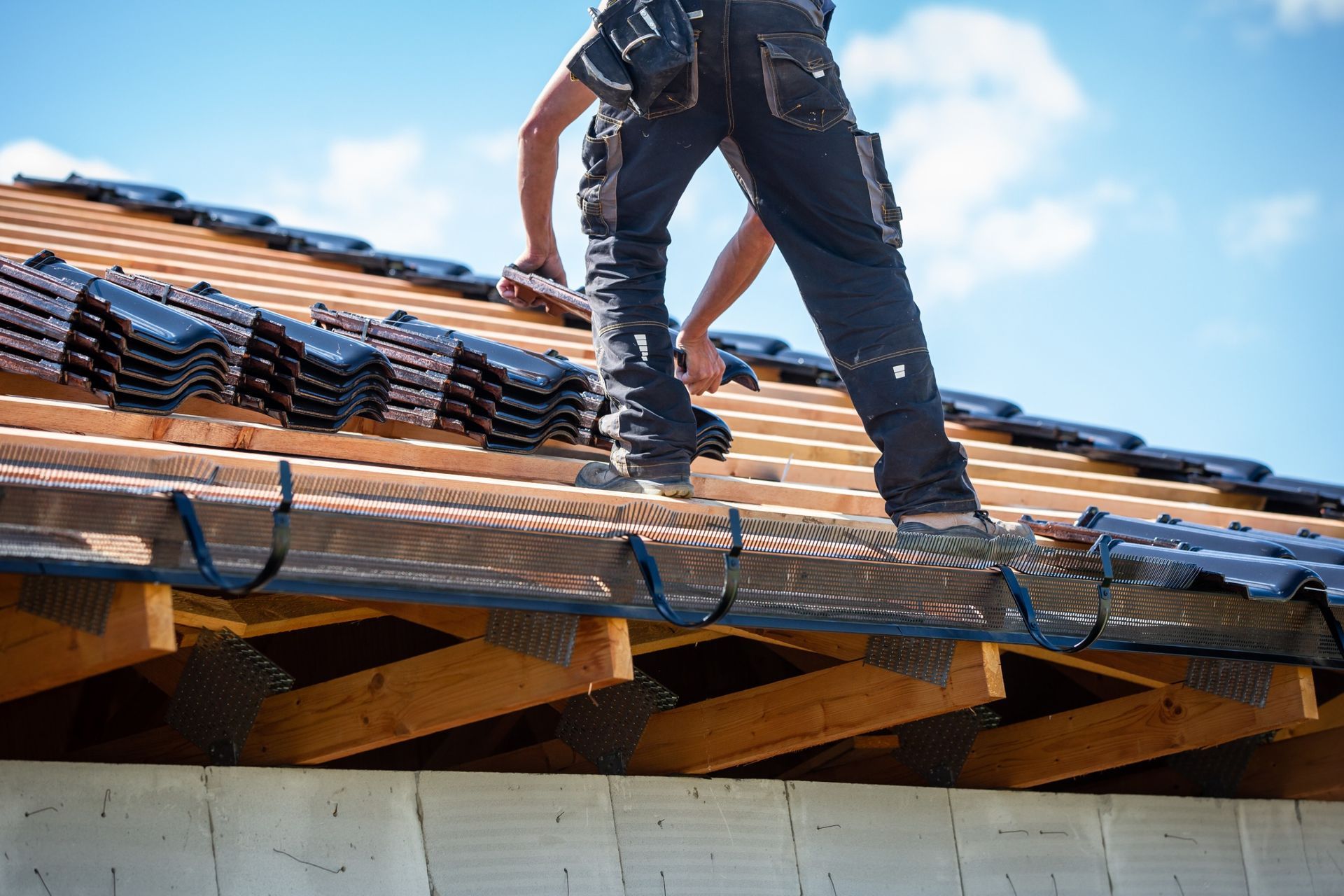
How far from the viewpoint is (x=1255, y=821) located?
12.7 feet

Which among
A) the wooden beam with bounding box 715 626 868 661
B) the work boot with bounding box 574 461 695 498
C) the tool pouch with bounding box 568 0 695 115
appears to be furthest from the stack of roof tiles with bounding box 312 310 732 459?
the tool pouch with bounding box 568 0 695 115

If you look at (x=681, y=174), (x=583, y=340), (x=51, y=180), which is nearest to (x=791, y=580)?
(x=681, y=174)

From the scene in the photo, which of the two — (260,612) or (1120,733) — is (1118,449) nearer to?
(1120,733)

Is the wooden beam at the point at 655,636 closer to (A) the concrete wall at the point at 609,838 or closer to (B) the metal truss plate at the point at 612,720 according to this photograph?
(B) the metal truss plate at the point at 612,720

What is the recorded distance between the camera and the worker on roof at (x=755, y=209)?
2752mm

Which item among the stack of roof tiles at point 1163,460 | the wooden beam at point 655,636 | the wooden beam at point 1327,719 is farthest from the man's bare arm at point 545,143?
the stack of roof tiles at point 1163,460

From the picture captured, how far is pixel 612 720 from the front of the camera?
3094 mm

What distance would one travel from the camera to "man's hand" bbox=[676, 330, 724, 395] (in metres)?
3.57

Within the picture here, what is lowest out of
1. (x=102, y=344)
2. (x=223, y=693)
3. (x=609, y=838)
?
(x=609, y=838)

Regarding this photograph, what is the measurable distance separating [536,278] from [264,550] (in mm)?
1690

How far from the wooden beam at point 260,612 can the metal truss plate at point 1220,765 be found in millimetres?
2446

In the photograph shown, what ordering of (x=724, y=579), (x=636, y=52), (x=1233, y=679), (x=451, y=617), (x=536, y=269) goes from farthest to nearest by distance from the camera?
(x=536, y=269) → (x=1233, y=679) → (x=636, y=52) → (x=451, y=617) → (x=724, y=579)

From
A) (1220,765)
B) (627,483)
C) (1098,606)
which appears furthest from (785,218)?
(1220,765)

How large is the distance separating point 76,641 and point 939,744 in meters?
2.17
